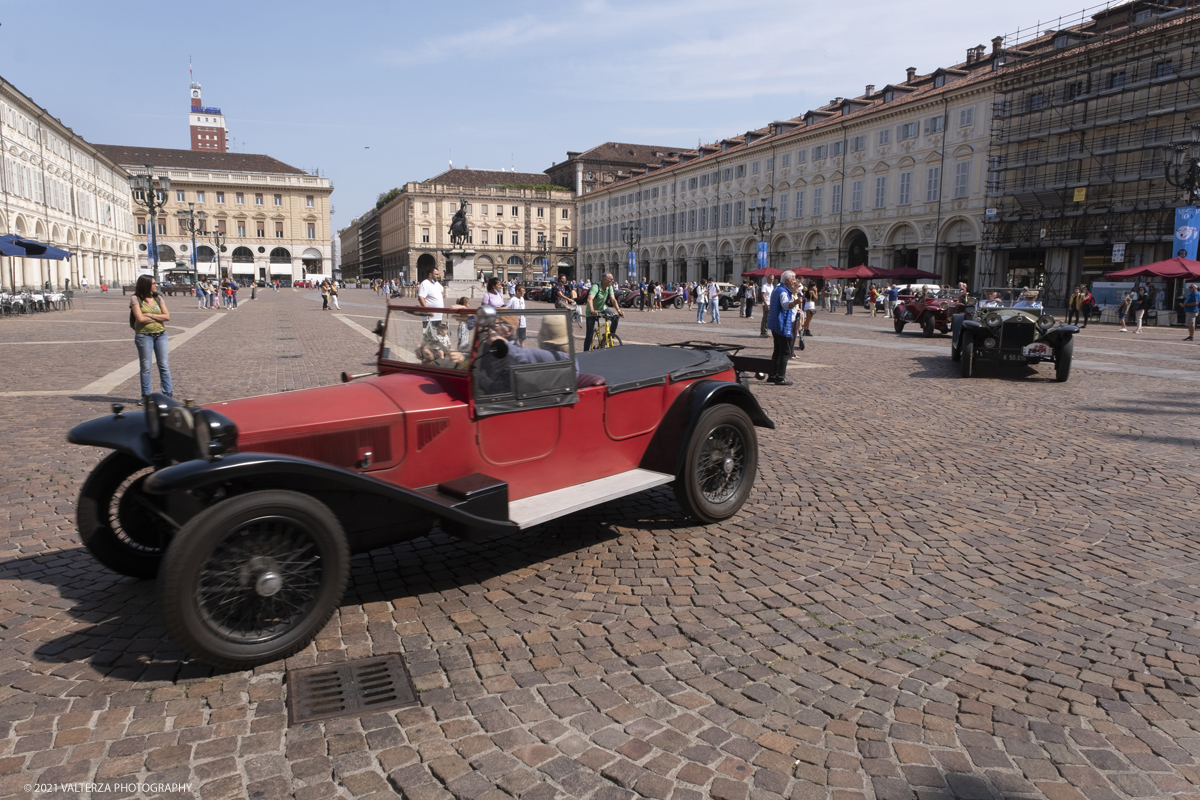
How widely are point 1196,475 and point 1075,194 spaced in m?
39.0

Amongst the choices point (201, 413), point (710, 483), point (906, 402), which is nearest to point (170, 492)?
point (201, 413)

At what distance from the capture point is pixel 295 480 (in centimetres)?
332

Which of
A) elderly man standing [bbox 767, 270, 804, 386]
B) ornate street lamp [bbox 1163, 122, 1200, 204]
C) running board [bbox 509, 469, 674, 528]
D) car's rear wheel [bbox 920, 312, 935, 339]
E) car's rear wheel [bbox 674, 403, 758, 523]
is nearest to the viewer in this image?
running board [bbox 509, 469, 674, 528]

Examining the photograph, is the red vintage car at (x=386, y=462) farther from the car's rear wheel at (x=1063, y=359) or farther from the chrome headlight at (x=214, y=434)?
the car's rear wheel at (x=1063, y=359)

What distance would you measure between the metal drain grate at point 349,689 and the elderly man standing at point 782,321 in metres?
8.68

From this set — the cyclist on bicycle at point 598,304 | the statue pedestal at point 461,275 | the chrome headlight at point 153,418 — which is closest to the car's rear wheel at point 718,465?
the chrome headlight at point 153,418

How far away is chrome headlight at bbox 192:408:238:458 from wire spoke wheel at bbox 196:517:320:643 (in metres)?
0.36

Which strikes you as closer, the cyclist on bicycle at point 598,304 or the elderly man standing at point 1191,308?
the cyclist on bicycle at point 598,304

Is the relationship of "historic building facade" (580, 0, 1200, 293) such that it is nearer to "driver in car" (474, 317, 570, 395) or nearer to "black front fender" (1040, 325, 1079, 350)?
"black front fender" (1040, 325, 1079, 350)

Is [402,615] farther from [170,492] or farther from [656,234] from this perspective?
[656,234]

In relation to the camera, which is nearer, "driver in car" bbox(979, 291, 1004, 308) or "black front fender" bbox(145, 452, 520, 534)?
"black front fender" bbox(145, 452, 520, 534)

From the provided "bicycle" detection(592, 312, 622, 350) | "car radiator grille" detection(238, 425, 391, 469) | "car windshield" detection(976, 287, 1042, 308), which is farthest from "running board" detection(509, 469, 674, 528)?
"car windshield" detection(976, 287, 1042, 308)

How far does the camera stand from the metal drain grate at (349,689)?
9.67 ft

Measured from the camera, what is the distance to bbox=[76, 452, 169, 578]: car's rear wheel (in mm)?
3812
